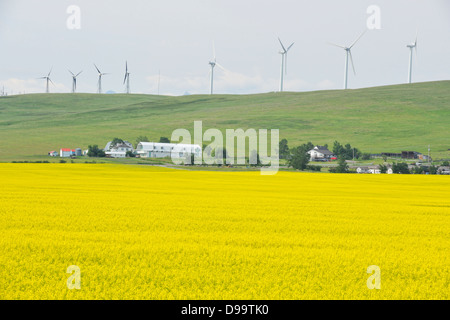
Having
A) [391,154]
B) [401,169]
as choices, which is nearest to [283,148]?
[391,154]

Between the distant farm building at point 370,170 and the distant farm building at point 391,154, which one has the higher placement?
the distant farm building at point 391,154

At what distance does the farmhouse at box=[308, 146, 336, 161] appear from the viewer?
130 meters

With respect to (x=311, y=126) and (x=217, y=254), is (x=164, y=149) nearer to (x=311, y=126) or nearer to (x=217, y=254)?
(x=311, y=126)

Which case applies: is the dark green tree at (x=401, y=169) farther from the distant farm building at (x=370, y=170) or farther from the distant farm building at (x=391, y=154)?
the distant farm building at (x=391, y=154)

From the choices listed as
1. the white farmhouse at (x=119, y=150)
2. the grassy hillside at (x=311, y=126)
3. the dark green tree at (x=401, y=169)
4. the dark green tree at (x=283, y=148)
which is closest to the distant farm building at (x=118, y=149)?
the white farmhouse at (x=119, y=150)

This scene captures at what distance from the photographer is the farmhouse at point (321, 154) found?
12986cm

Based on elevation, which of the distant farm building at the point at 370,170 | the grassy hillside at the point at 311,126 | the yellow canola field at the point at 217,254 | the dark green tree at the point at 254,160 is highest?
the grassy hillside at the point at 311,126

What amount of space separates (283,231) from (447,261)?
18.5 ft

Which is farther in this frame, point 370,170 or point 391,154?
point 391,154

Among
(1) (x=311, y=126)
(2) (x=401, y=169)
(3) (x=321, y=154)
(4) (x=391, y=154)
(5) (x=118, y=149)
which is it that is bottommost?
(2) (x=401, y=169)

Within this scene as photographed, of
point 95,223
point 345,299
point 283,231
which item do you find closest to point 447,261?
point 345,299

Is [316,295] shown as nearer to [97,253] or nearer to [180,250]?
[180,250]

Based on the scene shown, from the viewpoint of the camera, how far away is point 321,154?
431 ft

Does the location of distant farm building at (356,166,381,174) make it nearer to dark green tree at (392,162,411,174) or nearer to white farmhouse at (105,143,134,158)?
dark green tree at (392,162,411,174)
